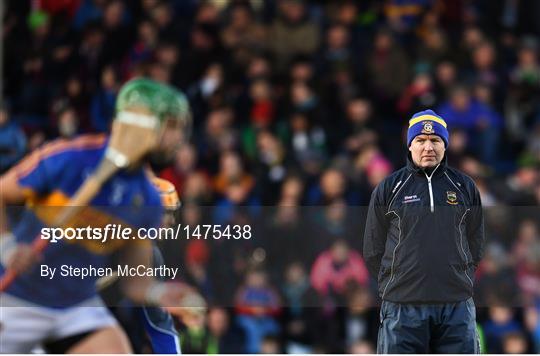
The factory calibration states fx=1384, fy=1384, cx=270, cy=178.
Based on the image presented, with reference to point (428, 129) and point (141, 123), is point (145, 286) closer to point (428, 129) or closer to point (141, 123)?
point (141, 123)

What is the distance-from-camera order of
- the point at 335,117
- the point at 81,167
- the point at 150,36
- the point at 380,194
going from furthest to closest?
the point at 150,36 → the point at 335,117 → the point at 81,167 → the point at 380,194

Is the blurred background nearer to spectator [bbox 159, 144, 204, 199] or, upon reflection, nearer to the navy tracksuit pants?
spectator [bbox 159, 144, 204, 199]

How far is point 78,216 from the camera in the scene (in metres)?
7.23

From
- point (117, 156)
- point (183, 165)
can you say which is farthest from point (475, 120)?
point (117, 156)

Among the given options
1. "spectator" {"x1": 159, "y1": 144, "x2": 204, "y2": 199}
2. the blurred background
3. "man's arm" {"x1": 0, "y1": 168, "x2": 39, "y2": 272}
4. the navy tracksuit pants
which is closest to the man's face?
the navy tracksuit pants

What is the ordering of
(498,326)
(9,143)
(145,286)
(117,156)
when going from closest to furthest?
(117,156) < (145,286) < (498,326) < (9,143)

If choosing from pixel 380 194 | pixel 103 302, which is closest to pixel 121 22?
pixel 103 302

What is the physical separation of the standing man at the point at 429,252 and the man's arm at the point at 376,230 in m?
0.04

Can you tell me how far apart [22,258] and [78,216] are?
37cm

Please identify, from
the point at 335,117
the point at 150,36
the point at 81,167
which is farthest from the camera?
the point at 150,36

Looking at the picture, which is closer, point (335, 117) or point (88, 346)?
point (88, 346)

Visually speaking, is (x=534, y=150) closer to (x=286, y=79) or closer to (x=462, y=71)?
(x=462, y=71)

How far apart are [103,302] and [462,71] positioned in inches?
231

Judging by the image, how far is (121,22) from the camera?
44.3 ft
